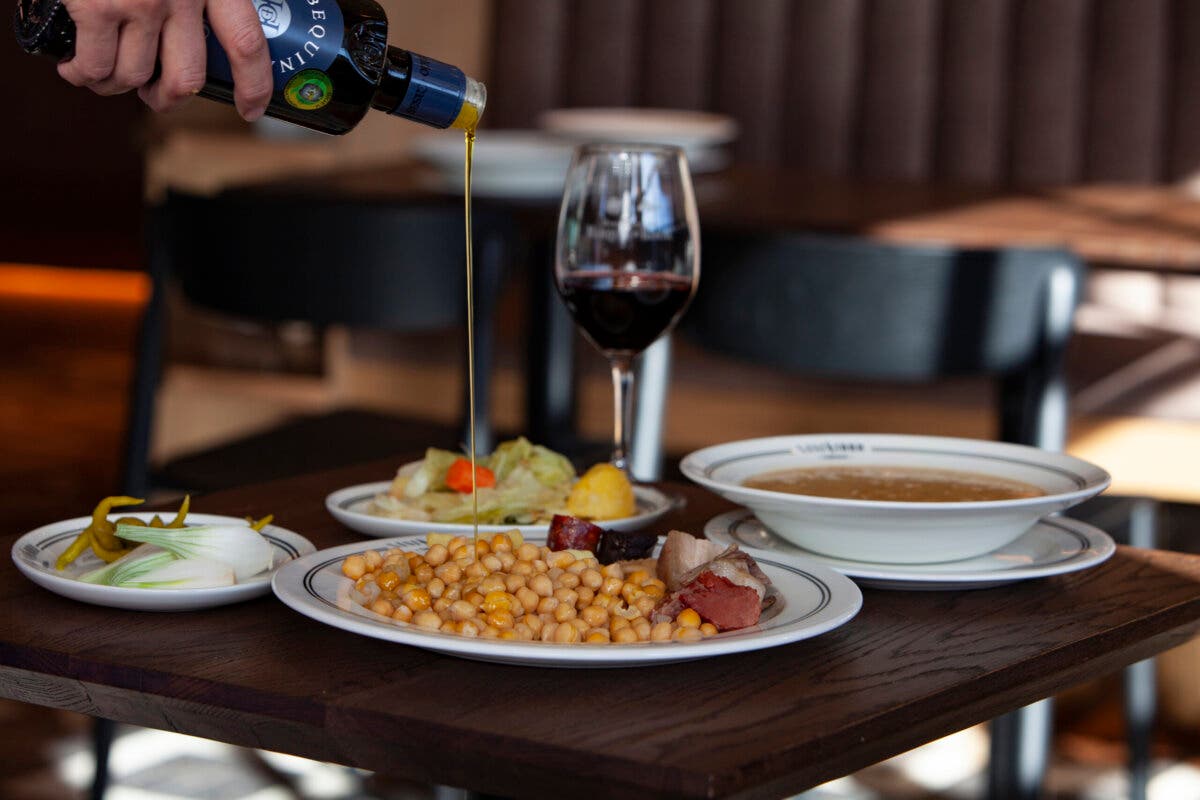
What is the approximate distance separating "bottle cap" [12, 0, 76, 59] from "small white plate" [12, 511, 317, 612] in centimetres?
25

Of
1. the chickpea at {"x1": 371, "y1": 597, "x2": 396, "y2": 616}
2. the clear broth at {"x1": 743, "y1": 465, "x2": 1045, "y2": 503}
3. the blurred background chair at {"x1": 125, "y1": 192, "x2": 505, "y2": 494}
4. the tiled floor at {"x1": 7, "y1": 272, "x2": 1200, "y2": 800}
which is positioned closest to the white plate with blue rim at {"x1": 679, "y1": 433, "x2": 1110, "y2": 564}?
the clear broth at {"x1": 743, "y1": 465, "x2": 1045, "y2": 503}

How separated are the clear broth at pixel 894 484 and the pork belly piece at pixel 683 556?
0.35ft

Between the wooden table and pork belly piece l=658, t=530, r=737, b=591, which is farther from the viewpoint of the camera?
pork belly piece l=658, t=530, r=737, b=591

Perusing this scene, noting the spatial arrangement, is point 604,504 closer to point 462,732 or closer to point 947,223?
point 462,732

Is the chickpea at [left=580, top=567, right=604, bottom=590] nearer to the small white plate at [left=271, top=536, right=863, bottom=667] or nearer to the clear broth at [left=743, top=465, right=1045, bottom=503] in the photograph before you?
the small white plate at [left=271, top=536, right=863, bottom=667]

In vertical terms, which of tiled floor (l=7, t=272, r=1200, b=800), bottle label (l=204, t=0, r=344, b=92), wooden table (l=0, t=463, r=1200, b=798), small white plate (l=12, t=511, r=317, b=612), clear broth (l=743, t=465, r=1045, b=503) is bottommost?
tiled floor (l=7, t=272, r=1200, b=800)

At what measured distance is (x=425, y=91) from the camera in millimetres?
874

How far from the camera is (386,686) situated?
0.71 meters

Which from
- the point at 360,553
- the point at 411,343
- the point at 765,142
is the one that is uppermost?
the point at 765,142

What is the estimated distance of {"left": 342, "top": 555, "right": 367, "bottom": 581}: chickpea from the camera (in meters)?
0.81

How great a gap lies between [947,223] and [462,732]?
1.63 m

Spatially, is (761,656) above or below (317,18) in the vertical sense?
below

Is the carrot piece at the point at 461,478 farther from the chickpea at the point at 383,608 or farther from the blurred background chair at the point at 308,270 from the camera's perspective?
the blurred background chair at the point at 308,270

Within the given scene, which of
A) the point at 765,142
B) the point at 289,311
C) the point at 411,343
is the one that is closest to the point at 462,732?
the point at 289,311
